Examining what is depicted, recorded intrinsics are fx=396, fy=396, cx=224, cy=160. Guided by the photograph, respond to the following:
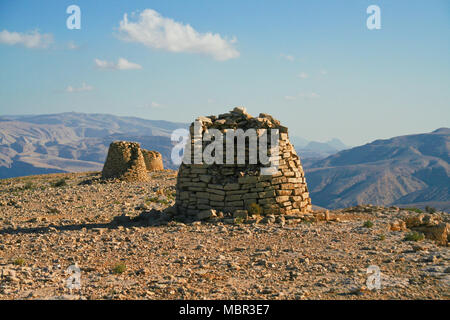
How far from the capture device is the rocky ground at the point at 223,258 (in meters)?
6.36

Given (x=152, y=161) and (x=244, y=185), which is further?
(x=152, y=161)

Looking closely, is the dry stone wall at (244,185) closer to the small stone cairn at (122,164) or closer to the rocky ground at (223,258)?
the rocky ground at (223,258)

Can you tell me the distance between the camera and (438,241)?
32.0 feet

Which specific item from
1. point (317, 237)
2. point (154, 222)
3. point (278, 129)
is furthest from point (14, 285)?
point (278, 129)

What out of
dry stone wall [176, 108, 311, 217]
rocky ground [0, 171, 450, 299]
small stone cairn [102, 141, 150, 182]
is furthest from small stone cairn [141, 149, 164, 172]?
dry stone wall [176, 108, 311, 217]

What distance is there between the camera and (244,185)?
1194 cm

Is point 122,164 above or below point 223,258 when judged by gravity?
above

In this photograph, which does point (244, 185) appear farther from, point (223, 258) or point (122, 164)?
point (122, 164)

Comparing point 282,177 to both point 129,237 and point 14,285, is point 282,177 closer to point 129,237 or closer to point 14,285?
point 129,237

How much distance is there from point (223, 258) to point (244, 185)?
4060mm

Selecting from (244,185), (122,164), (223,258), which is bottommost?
(223,258)

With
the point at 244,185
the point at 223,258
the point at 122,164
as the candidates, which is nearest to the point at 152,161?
the point at 122,164

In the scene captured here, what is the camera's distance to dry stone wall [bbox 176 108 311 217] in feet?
39.0

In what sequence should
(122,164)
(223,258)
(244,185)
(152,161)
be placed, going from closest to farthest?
(223,258) → (244,185) → (122,164) → (152,161)
